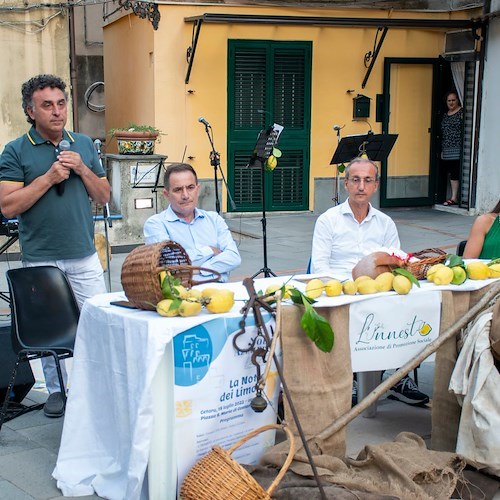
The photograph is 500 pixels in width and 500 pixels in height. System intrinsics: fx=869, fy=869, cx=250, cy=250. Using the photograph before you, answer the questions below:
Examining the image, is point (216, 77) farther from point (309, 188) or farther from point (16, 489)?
point (16, 489)

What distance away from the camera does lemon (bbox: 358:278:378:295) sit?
3914 mm

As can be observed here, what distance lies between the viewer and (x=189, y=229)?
4871 millimetres

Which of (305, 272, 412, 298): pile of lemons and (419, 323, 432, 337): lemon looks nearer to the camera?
(305, 272, 412, 298): pile of lemons

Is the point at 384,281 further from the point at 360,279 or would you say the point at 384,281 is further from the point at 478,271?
the point at 478,271

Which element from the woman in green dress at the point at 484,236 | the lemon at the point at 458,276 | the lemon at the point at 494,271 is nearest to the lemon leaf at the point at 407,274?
the lemon at the point at 458,276

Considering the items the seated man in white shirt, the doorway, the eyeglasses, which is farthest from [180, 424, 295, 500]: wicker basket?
the doorway

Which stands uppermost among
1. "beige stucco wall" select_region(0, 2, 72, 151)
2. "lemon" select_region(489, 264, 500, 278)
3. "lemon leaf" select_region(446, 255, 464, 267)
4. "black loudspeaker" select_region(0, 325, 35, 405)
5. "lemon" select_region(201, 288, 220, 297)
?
"beige stucco wall" select_region(0, 2, 72, 151)

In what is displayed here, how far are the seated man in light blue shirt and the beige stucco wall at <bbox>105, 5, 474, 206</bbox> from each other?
7100 mm

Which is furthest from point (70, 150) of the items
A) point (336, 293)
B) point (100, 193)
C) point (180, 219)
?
point (336, 293)

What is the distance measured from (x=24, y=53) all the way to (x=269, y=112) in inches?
143

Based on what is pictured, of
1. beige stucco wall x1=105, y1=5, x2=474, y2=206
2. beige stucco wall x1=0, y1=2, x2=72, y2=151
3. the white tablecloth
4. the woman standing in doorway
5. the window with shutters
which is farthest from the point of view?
the woman standing in doorway

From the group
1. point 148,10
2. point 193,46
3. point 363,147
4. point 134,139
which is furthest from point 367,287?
point 148,10

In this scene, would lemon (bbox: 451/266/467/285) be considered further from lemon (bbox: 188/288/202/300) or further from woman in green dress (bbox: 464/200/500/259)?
lemon (bbox: 188/288/202/300)

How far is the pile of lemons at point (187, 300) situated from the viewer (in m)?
3.45
